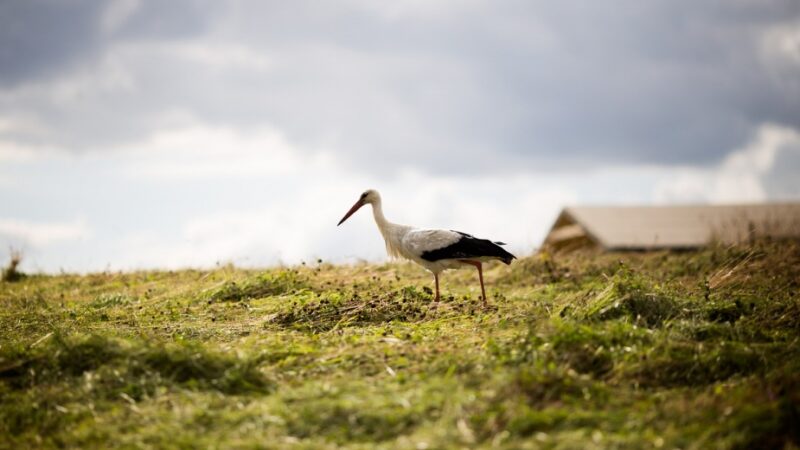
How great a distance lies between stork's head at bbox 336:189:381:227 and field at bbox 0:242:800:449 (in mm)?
2799

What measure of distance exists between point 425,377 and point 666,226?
17781 mm

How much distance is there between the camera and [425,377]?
6.41m

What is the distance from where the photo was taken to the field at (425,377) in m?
5.40

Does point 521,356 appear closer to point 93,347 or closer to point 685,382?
point 685,382

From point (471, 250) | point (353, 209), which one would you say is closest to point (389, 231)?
point (353, 209)

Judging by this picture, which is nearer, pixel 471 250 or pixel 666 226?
pixel 471 250

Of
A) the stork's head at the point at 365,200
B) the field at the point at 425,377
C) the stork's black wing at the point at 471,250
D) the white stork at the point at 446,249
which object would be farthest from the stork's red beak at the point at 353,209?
the field at the point at 425,377

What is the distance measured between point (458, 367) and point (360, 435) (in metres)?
1.34

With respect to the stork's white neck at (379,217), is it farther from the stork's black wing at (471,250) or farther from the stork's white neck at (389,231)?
the stork's black wing at (471,250)

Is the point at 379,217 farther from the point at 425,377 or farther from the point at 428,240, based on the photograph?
the point at 425,377

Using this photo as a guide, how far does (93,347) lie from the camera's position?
7.04m

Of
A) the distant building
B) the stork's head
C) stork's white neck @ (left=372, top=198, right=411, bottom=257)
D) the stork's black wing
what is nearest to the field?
the stork's black wing

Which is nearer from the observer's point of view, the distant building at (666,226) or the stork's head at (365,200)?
the stork's head at (365,200)

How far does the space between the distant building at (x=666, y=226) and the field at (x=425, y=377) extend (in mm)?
9395
